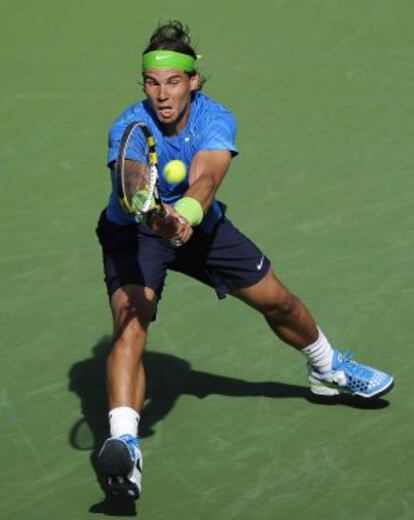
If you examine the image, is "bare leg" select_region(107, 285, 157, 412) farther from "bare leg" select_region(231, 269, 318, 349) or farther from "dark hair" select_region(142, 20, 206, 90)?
"dark hair" select_region(142, 20, 206, 90)

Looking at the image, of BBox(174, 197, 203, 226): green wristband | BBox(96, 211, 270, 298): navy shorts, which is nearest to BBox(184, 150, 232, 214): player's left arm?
BBox(174, 197, 203, 226): green wristband

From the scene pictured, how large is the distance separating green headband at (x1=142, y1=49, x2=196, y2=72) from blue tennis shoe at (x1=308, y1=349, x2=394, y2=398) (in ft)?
6.18

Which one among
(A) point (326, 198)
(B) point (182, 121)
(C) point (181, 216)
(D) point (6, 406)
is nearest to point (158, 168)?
(B) point (182, 121)

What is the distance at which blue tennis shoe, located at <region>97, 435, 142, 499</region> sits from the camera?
6359mm

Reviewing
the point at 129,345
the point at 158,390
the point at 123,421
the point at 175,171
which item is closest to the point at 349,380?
the point at 158,390

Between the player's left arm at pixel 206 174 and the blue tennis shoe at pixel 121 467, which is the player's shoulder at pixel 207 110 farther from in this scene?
the blue tennis shoe at pixel 121 467

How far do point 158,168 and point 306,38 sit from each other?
18.9ft

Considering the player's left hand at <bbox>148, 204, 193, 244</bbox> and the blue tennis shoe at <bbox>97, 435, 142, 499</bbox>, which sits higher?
the player's left hand at <bbox>148, 204, 193, 244</bbox>

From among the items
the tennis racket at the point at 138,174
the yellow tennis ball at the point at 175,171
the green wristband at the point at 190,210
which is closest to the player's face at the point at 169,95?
the tennis racket at the point at 138,174

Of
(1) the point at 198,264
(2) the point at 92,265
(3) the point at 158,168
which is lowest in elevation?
(2) the point at 92,265

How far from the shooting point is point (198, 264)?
7.30 m

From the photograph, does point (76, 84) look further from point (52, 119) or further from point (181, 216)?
point (181, 216)

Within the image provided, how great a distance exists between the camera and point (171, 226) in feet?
20.5

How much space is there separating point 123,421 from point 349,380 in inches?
63.3
